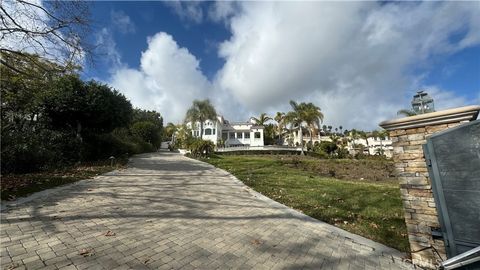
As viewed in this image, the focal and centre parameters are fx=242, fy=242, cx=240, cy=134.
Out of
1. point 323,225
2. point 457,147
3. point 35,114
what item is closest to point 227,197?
point 323,225

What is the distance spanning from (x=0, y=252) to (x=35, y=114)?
1514 centimetres

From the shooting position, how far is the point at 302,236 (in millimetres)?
4758

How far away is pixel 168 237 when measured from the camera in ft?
13.7

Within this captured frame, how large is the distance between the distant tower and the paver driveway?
255 centimetres

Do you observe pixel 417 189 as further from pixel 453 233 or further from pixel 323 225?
pixel 323 225

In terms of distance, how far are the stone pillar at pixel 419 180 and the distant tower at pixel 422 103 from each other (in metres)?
0.49

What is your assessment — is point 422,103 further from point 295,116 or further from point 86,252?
point 295,116

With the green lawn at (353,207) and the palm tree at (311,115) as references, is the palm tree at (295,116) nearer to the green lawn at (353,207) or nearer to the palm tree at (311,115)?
the palm tree at (311,115)

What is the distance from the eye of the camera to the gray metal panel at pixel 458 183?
10.4 feet

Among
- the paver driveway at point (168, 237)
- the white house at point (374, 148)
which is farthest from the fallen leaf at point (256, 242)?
the white house at point (374, 148)

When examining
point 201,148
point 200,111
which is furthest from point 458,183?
point 200,111

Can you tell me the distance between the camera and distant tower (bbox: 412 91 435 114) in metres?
4.16

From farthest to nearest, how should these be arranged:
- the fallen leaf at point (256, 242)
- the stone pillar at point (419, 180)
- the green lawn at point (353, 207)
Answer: the green lawn at point (353, 207) → the fallen leaf at point (256, 242) → the stone pillar at point (419, 180)

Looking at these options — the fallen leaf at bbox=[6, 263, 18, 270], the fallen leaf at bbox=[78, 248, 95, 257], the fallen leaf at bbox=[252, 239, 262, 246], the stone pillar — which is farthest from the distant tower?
the fallen leaf at bbox=[6, 263, 18, 270]
